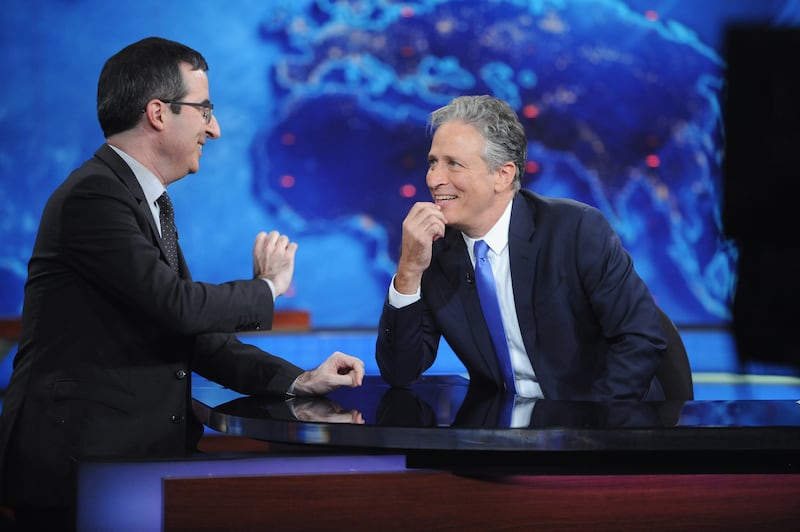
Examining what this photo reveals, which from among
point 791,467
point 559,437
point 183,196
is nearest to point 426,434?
point 559,437

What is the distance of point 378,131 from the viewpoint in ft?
18.1

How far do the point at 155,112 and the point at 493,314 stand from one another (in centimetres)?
86

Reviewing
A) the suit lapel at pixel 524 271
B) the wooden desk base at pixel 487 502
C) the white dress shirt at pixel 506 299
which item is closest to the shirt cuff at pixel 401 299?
the white dress shirt at pixel 506 299

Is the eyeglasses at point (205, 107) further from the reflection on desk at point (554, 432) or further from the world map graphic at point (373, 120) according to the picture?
the world map graphic at point (373, 120)

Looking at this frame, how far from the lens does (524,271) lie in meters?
2.10

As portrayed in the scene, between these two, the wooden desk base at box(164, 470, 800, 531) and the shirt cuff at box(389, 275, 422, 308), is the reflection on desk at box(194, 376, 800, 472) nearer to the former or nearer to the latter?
the wooden desk base at box(164, 470, 800, 531)

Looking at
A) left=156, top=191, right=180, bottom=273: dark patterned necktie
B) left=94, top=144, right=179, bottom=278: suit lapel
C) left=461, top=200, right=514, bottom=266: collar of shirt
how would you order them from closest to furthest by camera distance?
left=94, top=144, right=179, bottom=278: suit lapel → left=156, top=191, right=180, bottom=273: dark patterned necktie → left=461, top=200, right=514, bottom=266: collar of shirt

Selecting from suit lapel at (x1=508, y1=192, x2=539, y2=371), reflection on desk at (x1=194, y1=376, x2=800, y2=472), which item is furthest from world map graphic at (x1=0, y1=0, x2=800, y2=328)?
reflection on desk at (x1=194, y1=376, x2=800, y2=472)

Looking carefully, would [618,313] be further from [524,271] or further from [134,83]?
[134,83]

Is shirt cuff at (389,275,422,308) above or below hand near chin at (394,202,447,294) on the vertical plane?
below

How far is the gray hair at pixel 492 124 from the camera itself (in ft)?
7.19

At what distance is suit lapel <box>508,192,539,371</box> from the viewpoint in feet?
6.84

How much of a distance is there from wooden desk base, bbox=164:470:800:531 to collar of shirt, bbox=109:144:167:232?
628 mm

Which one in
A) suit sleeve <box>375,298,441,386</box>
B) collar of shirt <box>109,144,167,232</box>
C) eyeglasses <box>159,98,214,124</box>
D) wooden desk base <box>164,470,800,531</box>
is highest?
eyeglasses <box>159,98,214,124</box>
